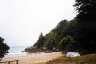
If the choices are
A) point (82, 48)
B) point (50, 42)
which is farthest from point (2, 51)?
point (50, 42)

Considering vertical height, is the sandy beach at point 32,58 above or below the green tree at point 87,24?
below

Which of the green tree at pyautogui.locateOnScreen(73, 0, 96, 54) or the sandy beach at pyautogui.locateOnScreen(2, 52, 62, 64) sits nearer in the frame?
the green tree at pyautogui.locateOnScreen(73, 0, 96, 54)

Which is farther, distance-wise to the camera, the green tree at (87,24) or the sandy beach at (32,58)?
the sandy beach at (32,58)

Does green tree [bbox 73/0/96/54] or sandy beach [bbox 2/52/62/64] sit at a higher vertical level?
green tree [bbox 73/0/96/54]

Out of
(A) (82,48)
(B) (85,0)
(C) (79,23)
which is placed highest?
(B) (85,0)

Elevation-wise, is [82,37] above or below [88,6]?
below

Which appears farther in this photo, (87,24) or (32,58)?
(32,58)

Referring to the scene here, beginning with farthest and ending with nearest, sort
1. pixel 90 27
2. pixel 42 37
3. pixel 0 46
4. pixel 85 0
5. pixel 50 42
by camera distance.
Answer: pixel 42 37 < pixel 50 42 < pixel 0 46 < pixel 85 0 < pixel 90 27

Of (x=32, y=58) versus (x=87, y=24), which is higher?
(x=87, y=24)

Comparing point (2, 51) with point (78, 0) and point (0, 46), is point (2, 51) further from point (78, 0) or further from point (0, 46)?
point (78, 0)

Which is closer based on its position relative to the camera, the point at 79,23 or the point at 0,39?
the point at 79,23

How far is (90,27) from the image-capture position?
135 feet

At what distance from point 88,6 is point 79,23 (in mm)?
2658

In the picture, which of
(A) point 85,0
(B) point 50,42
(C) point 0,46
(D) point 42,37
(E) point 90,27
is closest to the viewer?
(E) point 90,27
